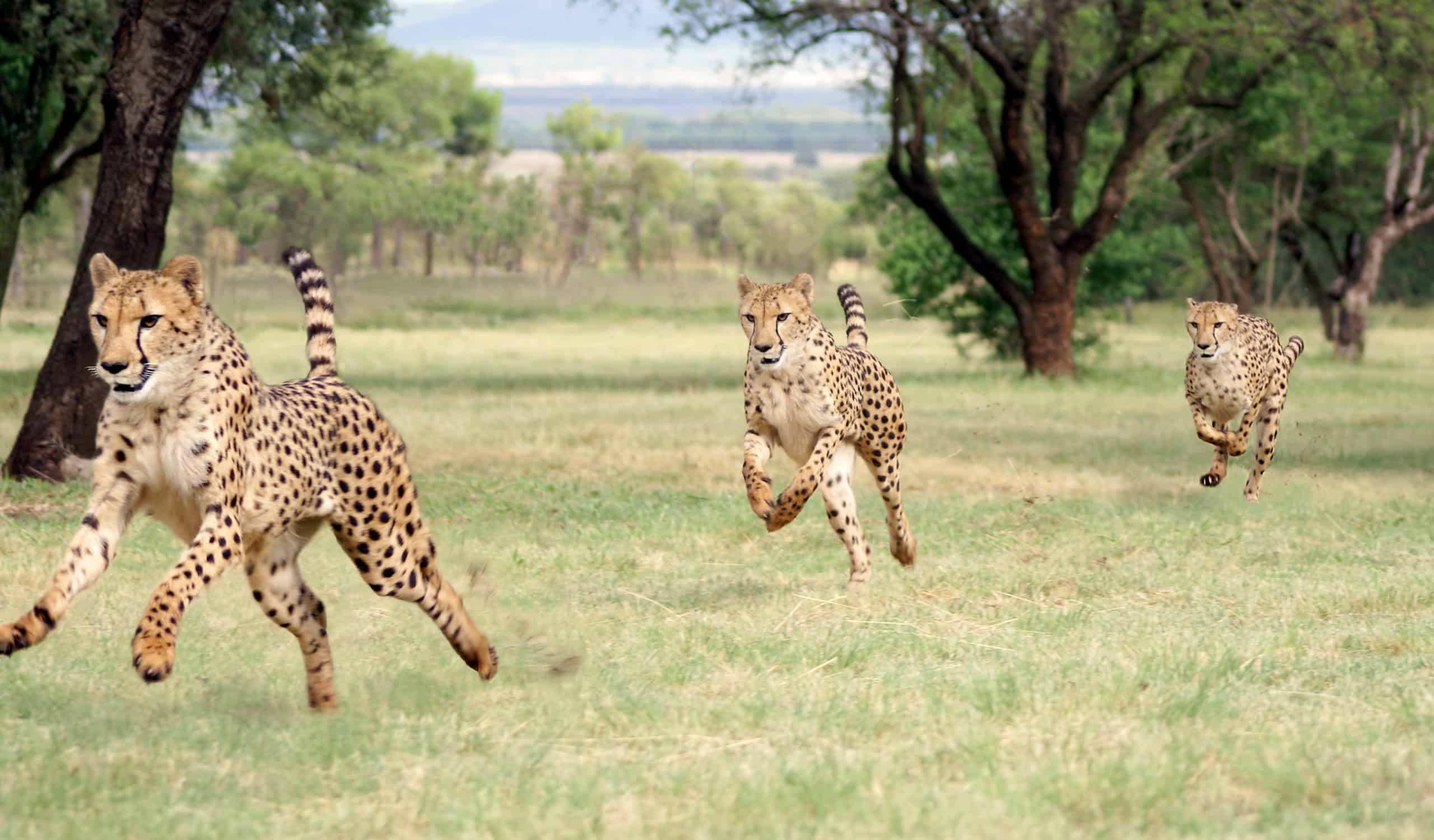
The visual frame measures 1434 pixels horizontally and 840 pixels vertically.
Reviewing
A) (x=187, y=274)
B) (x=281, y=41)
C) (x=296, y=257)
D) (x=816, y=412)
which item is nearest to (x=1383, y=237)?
(x=281, y=41)

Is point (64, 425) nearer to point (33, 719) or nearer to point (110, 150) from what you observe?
point (110, 150)

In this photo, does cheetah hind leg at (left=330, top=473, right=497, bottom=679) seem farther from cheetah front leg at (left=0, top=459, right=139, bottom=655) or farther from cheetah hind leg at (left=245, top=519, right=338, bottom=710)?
cheetah front leg at (left=0, top=459, right=139, bottom=655)

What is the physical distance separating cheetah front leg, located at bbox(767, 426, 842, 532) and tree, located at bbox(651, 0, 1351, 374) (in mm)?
12139

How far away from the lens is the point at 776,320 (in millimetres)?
7223

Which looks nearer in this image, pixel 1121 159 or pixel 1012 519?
pixel 1012 519

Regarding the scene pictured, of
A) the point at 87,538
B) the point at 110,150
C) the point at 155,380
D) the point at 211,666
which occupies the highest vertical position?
the point at 110,150

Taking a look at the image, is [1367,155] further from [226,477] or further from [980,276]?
[226,477]

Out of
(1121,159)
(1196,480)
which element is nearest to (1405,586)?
(1196,480)

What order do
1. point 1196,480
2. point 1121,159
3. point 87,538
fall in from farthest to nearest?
1. point 1121,159
2. point 1196,480
3. point 87,538

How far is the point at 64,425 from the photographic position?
1146 cm

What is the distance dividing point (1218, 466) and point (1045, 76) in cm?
1284

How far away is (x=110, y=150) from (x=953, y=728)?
8.14 metres

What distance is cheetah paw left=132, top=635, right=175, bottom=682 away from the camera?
4.56 meters

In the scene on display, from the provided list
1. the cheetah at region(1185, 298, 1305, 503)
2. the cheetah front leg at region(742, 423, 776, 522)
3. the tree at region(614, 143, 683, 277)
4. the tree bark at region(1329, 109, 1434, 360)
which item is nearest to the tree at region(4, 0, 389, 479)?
the cheetah front leg at region(742, 423, 776, 522)
